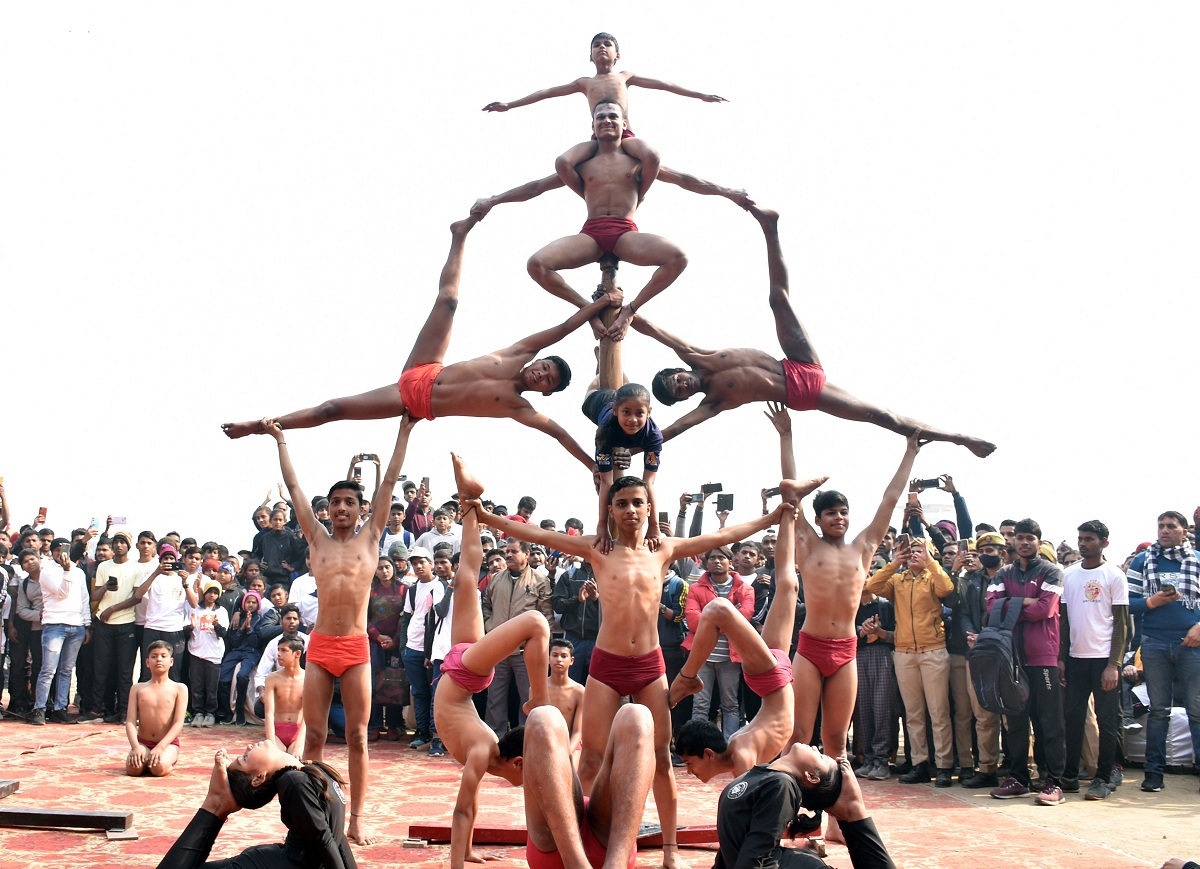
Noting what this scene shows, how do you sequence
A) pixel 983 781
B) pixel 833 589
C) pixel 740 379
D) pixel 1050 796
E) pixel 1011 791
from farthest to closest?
pixel 983 781 → pixel 1011 791 → pixel 1050 796 → pixel 740 379 → pixel 833 589

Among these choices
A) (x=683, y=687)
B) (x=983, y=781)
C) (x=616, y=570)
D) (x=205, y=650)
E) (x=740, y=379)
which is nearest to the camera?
(x=616, y=570)

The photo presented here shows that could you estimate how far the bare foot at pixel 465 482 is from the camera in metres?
6.19

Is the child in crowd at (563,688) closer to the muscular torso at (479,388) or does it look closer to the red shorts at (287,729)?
the muscular torso at (479,388)

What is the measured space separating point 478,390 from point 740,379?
189cm

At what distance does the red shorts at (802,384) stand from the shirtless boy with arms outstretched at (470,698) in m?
2.59

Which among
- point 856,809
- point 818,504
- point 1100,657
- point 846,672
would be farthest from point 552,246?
point 1100,657

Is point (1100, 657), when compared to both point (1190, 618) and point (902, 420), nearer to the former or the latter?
point (1190, 618)

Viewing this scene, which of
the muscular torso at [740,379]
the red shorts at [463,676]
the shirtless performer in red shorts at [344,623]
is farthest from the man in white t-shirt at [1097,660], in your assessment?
the shirtless performer in red shorts at [344,623]

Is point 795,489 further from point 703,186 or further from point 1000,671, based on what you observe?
point 1000,671

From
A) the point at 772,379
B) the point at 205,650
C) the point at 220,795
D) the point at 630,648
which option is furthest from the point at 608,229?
the point at 205,650

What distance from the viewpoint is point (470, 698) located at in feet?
19.8

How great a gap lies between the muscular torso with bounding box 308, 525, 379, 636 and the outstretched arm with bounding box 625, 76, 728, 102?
12.6ft

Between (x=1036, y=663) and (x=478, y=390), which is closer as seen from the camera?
(x=478, y=390)

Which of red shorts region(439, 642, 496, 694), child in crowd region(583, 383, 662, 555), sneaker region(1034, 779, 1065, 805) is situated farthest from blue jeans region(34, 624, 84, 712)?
sneaker region(1034, 779, 1065, 805)
